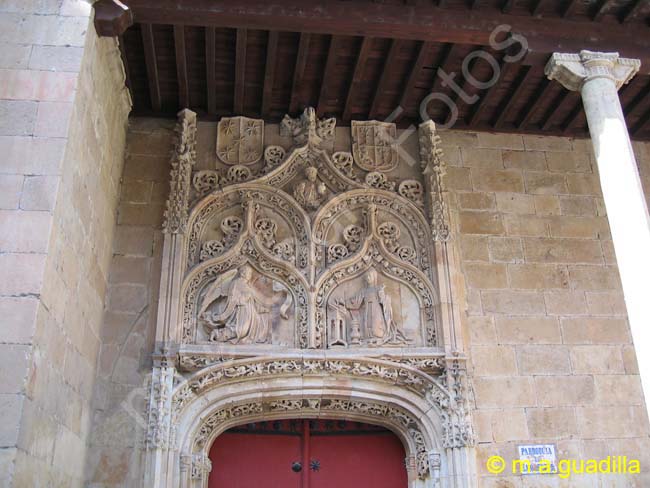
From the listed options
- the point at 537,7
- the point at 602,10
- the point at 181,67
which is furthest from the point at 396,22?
the point at 181,67

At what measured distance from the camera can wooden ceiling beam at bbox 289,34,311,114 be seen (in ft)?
19.5

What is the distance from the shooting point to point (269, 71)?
6.21 m

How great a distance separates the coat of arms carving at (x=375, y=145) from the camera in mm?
6742

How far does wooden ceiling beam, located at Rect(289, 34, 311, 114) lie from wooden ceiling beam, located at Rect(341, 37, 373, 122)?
1.41 ft

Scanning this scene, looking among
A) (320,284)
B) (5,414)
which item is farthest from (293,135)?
(5,414)

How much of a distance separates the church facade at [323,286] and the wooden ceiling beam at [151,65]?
0.21 ft

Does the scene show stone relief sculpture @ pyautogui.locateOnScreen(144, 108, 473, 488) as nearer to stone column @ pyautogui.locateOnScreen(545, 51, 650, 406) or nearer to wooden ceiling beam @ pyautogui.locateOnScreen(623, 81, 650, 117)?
stone column @ pyautogui.locateOnScreen(545, 51, 650, 406)

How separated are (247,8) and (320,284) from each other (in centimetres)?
229

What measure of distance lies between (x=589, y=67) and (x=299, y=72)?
2.35 metres

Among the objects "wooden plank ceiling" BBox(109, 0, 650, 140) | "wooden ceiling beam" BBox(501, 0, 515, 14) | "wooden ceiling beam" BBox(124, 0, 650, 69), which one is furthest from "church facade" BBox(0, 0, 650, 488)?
"wooden ceiling beam" BBox(501, 0, 515, 14)

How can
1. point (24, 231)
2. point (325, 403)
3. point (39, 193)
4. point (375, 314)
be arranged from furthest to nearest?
point (375, 314), point (325, 403), point (39, 193), point (24, 231)

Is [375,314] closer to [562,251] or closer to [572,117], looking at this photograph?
[562,251]

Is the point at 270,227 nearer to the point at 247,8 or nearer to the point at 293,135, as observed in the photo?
the point at 293,135

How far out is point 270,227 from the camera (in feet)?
20.9
